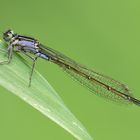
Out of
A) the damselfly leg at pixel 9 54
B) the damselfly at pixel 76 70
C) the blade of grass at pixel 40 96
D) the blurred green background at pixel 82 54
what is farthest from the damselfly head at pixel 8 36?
the blade of grass at pixel 40 96

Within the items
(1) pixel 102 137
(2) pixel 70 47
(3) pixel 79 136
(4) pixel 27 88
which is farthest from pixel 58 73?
(3) pixel 79 136

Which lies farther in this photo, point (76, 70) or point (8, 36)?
point (76, 70)

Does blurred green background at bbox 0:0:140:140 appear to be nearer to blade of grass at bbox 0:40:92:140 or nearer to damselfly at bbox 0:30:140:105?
damselfly at bbox 0:30:140:105

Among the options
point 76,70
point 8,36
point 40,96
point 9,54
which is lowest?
point 40,96

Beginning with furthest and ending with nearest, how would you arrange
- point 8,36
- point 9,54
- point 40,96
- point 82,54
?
point 82,54 → point 8,36 → point 9,54 → point 40,96

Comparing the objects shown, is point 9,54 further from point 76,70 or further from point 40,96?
point 76,70

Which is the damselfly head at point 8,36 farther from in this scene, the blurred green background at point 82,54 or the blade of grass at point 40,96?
the blade of grass at point 40,96

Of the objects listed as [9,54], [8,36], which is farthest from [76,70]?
[9,54]
